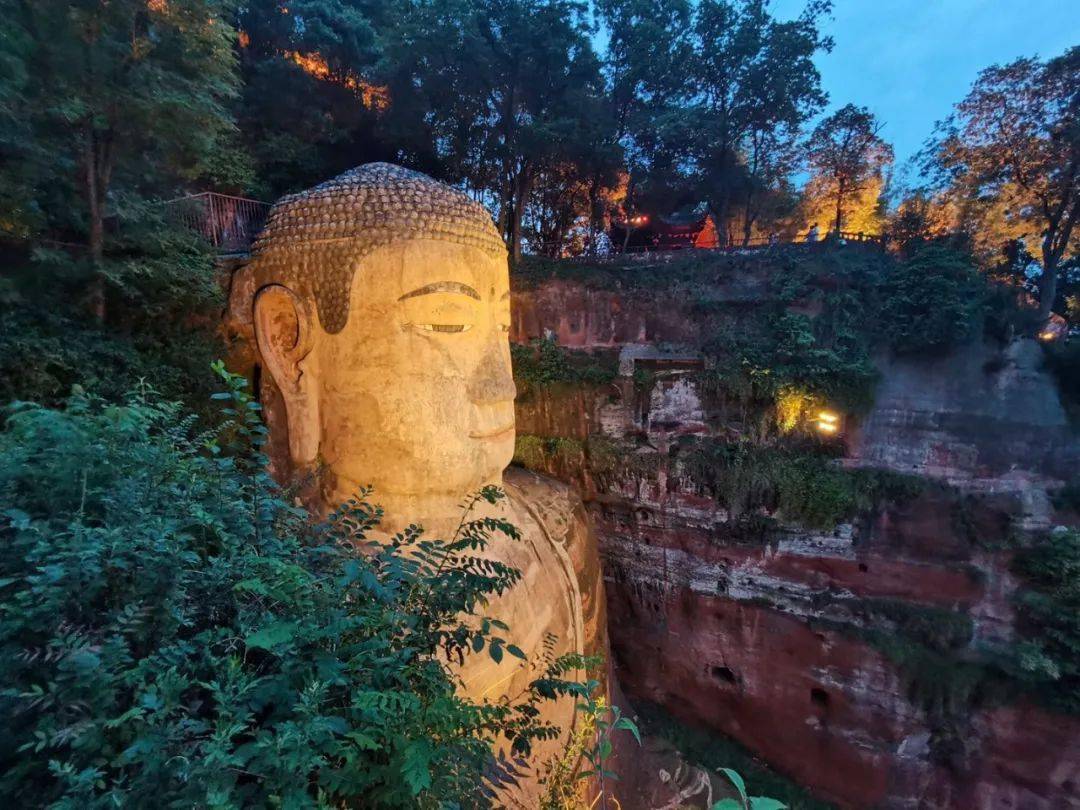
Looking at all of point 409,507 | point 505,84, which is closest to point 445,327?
point 409,507

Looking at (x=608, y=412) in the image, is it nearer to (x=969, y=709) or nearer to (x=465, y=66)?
(x=969, y=709)

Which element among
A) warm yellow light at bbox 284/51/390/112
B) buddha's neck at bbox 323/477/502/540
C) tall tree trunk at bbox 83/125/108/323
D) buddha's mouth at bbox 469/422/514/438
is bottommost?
buddha's neck at bbox 323/477/502/540

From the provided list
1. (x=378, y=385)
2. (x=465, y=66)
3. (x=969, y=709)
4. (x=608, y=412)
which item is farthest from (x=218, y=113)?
(x=969, y=709)

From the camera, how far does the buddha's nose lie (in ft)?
14.2

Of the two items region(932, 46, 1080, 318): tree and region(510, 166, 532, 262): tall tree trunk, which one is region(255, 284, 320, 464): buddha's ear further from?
region(932, 46, 1080, 318): tree

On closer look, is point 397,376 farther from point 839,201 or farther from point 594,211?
point 839,201

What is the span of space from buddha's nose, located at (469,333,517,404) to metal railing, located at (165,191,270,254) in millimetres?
2730

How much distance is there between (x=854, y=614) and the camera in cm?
960

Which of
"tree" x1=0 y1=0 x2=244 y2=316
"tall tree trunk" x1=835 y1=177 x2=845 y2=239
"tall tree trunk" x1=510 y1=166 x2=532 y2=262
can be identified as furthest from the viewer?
"tall tree trunk" x1=835 y1=177 x2=845 y2=239

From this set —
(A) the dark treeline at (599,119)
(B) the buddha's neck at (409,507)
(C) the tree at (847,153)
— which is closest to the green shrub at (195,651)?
(B) the buddha's neck at (409,507)

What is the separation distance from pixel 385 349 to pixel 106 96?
10.2ft

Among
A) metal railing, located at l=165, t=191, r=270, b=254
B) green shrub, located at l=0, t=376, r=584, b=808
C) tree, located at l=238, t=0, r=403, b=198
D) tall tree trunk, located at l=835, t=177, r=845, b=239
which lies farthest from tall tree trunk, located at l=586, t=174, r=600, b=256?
green shrub, located at l=0, t=376, r=584, b=808

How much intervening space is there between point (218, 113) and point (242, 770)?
5519mm

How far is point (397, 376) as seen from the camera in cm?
408
